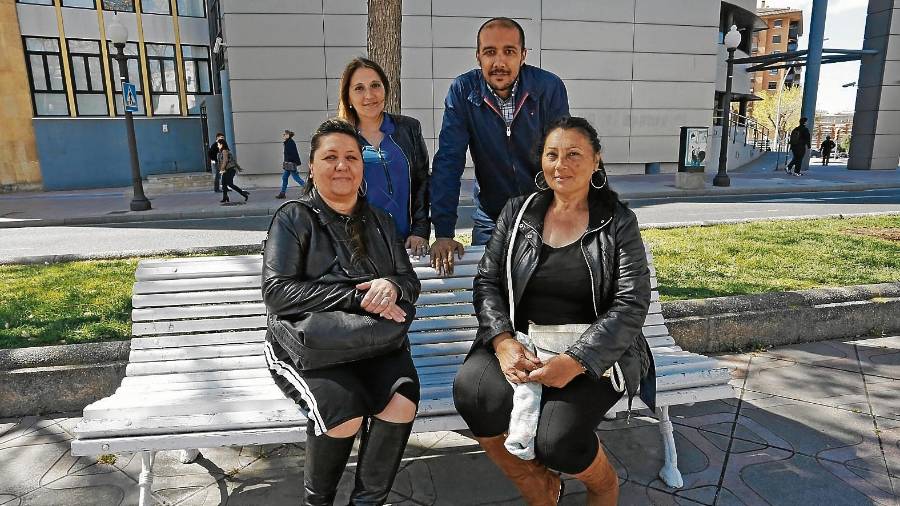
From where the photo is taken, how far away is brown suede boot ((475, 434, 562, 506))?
8.36 ft


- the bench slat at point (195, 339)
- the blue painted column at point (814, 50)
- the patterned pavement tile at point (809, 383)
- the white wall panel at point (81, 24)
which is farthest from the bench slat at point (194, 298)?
the blue painted column at point (814, 50)

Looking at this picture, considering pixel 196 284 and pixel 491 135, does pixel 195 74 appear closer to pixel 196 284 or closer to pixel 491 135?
pixel 196 284

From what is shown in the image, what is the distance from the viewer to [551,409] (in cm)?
241

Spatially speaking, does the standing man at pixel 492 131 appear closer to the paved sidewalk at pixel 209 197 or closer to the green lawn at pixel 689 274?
the green lawn at pixel 689 274

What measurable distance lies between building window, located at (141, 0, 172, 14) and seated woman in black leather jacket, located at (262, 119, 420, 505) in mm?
23648

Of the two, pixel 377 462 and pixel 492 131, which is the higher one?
pixel 492 131

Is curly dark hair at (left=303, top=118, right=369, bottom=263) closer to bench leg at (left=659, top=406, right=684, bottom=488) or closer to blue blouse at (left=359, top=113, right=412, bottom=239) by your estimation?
blue blouse at (left=359, top=113, right=412, bottom=239)

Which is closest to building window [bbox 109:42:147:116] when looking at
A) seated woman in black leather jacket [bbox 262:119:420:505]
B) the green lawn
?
the green lawn

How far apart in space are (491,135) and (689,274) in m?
3.45

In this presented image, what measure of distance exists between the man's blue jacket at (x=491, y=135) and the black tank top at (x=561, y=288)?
2.47ft

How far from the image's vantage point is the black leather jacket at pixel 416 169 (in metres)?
Result: 3.28

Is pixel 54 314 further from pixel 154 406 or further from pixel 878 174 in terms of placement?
pixel 878 174

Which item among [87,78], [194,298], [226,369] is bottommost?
[226,369]

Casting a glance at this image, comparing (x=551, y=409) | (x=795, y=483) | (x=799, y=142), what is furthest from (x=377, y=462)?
(x=799, y=142)
